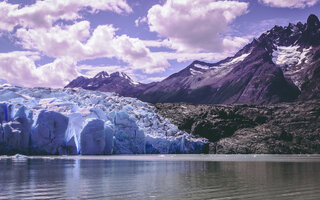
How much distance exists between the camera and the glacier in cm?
6250

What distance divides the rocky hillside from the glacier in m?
13.8

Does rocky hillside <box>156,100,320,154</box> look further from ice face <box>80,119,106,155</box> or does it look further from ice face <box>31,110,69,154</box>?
ice face <box>31,110,69,154</box>

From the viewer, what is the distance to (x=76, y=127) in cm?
6775

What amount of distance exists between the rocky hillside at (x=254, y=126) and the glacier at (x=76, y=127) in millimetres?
13822

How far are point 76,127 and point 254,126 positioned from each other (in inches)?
2367

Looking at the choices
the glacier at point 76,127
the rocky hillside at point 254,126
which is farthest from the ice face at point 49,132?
the rocky hillside at point 254,126

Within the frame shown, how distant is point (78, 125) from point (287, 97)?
15673cm

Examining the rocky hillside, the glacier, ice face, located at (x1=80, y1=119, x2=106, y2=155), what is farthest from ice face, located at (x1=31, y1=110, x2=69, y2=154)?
the rocky hillside

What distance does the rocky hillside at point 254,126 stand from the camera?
93.1m

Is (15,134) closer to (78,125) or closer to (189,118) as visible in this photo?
(78,125)

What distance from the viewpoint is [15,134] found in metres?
60.4

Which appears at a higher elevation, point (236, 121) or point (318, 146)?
point (236, 121)

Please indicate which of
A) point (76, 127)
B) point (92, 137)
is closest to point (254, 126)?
point (92, 137)

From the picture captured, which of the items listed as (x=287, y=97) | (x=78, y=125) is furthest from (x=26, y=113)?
(x=287, y=97)
